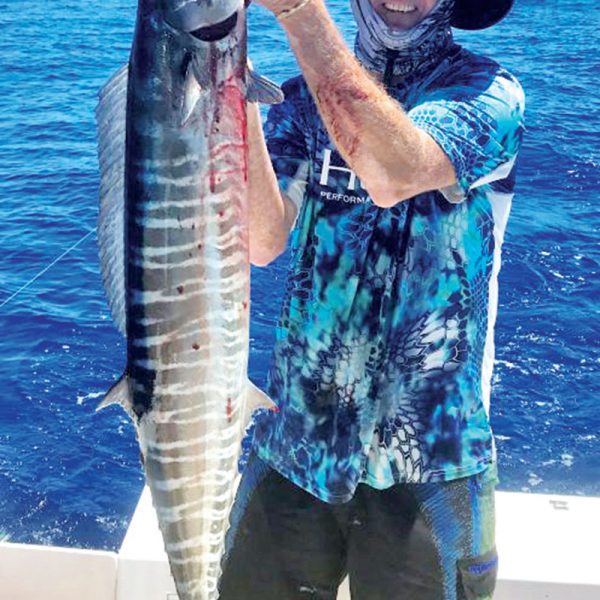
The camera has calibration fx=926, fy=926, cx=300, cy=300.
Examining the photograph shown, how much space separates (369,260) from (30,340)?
22.8 ft

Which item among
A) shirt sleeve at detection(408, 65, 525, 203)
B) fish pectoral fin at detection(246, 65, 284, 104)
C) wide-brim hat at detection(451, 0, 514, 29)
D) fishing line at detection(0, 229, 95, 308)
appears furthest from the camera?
fishing line at detection(0, 229, 95, 308)

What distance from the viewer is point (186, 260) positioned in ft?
6.18

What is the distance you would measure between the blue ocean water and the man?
421cm

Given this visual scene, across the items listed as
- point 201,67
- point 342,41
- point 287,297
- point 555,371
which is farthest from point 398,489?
point 555,371

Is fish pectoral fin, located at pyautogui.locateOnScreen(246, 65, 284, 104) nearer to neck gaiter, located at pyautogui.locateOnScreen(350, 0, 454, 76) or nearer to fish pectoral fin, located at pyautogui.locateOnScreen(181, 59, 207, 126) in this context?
fish pectoral fin, located at pyautogui.locateOnScreen(181, 59, 207, 126)

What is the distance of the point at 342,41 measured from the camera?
2141mm

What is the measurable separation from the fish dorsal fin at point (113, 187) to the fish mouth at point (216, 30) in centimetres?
18

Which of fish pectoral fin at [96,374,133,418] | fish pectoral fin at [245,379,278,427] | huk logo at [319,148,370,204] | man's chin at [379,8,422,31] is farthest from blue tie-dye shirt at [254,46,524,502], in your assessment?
fish pectoral fin at [96,374,133,418]

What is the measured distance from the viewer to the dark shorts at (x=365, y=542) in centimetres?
273

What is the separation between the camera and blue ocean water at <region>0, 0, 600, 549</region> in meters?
7.20

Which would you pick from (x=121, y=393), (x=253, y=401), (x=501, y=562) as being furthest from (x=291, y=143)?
(x=501, y=562)

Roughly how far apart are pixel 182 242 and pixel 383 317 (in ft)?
3.20

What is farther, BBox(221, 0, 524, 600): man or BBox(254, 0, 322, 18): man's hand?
BBox(221, 0, 524, 600): man

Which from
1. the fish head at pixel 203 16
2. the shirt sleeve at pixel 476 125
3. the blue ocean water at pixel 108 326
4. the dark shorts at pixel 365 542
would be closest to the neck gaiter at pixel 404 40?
the shirt sleeve at pixel 476 125
